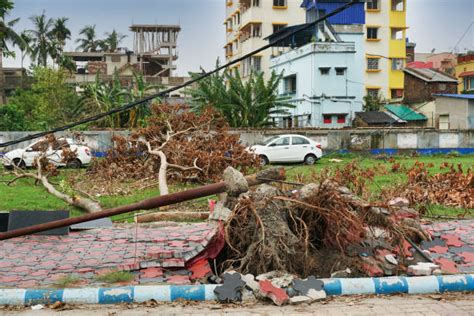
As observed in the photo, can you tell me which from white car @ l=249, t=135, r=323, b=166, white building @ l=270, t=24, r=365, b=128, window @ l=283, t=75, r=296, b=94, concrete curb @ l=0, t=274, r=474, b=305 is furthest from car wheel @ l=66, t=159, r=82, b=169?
window @ l=283, t=75, r=296, b=94

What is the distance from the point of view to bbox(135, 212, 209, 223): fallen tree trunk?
11.2 metres

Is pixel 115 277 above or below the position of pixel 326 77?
below

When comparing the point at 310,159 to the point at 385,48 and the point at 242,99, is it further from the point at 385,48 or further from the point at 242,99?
the point at 385,48

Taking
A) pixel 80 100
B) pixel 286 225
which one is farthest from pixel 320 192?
pixel 80 100

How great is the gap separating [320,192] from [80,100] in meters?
35.0

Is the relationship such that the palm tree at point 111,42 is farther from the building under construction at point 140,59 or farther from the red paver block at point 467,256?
the red paver block at point 467,256

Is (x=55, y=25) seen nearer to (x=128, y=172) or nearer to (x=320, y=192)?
(x=128, y=172)

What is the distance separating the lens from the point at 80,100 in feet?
130

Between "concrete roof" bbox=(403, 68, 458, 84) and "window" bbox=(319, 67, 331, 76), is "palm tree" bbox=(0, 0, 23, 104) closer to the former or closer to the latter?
"window" bbox=(319, 67, 331, 76)

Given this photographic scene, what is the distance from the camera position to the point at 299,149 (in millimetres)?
26844

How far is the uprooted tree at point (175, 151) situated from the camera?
17.2m

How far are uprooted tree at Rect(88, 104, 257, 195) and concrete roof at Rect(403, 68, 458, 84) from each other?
3442 centimetres

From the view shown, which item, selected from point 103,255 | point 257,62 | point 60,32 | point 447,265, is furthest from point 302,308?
point 60,32

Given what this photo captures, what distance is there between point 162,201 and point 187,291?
103cm
